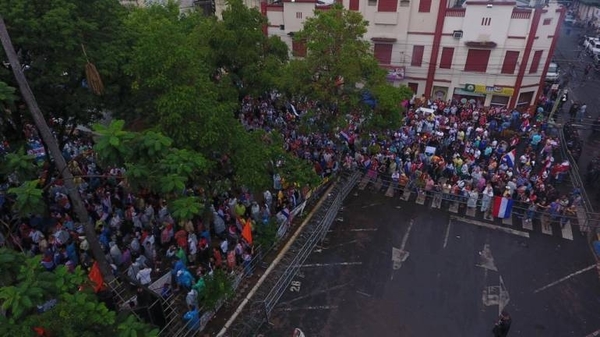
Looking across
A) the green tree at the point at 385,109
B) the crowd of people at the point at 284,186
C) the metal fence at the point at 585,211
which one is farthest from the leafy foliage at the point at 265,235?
the metal fence at the point at 585,211

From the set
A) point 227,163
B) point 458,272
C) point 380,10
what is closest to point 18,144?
point 227,163

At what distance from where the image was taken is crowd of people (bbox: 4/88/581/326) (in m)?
13.6

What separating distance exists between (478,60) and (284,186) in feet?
60.1

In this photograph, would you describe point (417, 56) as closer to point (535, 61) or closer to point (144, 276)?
point (535, 61)

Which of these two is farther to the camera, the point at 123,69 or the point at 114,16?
the point at 114,16

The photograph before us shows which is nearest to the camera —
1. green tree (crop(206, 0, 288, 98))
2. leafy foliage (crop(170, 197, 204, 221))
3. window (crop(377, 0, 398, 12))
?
leafy foliage (crop(170, 197, 204, 221))

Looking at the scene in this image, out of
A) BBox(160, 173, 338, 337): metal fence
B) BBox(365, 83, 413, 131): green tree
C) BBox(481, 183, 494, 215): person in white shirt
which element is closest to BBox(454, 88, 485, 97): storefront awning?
BBox(365, 83, 413, 131): green tree

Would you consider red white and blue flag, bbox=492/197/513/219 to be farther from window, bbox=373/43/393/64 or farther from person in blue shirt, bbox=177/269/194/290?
window, bbox=373/43/393/64

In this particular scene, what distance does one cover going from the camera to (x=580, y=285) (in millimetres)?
14336

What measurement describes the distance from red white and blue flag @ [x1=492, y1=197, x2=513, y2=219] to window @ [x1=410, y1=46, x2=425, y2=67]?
1456 cm

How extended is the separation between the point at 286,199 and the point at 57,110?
29.3 feet

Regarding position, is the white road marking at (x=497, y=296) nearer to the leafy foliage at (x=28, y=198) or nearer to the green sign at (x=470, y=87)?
the leafy foliage at (x=28, y=198)

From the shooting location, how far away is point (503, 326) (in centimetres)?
1163

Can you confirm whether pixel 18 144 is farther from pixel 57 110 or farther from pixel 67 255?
pixel 67 255
